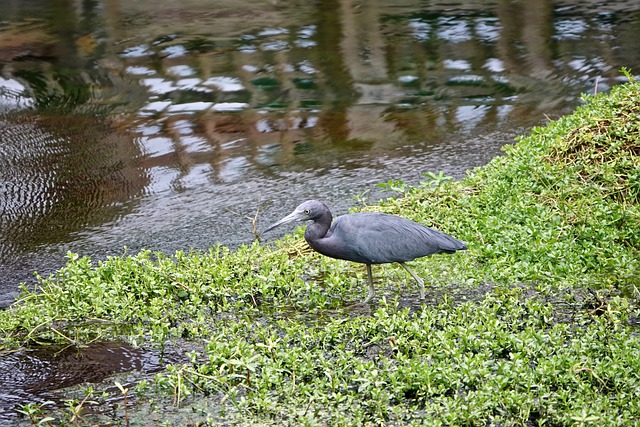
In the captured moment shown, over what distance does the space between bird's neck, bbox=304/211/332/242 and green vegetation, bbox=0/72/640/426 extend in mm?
417

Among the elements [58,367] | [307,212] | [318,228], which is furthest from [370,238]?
[58,367]

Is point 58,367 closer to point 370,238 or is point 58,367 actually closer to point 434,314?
point 370,238

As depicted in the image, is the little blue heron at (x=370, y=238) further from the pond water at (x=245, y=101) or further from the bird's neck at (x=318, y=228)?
the pond water at (x=245, y=101)

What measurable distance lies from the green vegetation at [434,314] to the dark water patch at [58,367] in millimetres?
136

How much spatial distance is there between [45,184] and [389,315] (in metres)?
5.46

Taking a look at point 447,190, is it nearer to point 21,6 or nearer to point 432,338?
point 432,338

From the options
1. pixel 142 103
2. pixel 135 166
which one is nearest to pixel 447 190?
pixel 135 166

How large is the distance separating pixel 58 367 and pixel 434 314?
2579 mm

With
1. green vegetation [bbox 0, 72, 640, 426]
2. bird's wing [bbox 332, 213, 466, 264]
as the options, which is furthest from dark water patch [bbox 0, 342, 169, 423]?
bird's wing [bbox 332, 213, 466, 264]

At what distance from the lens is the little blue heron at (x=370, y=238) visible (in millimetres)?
6746

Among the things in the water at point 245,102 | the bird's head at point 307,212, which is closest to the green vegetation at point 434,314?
the bird's head at point 307,212

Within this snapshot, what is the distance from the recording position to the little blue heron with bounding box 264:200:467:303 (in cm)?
675

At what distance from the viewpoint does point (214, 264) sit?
24.7ft

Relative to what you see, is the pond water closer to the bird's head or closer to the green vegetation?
the green vegetation
